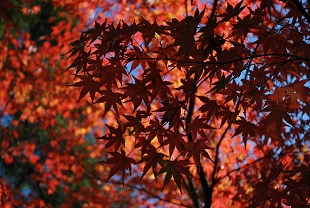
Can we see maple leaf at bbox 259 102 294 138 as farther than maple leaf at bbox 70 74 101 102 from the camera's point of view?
No

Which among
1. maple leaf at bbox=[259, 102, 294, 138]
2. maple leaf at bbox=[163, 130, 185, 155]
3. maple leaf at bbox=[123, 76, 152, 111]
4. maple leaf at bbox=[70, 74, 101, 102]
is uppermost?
maple leaf at bbox=[70, 74, 101, 102]

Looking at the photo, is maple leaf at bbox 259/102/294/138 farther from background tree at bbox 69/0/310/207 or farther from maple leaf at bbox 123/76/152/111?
maple leaf at bbox 123/76/152/111

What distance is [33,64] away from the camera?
8.88m

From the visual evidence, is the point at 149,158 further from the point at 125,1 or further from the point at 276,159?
the point at 125,1

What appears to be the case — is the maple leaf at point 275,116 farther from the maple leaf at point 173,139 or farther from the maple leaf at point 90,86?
the maple leaf at point 90,86

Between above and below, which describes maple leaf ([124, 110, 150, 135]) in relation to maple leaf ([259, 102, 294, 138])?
above

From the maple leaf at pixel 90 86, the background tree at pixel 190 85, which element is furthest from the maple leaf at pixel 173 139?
the maple leaf at pixel 90 86

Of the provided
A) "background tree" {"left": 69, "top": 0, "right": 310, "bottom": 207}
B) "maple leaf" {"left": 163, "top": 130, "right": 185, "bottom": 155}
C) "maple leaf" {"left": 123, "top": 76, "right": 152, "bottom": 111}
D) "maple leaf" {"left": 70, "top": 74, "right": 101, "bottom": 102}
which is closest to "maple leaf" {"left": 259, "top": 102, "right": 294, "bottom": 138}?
"background tree" {"left": 69, "top": 0, "right": 310, "bottom": 207}

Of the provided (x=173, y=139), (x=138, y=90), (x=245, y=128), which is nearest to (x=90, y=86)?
(x=138, y=90)

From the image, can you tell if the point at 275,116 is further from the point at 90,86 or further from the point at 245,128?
the point at 90,86

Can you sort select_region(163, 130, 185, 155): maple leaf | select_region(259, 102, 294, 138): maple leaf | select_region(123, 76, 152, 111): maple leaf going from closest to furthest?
1. select_region(259, 102, 294, 138): maple leaf
2. select_region(123, 76, 152, 111): maple leaf
3. select_region(163, 130, 185, 155): maple leaf

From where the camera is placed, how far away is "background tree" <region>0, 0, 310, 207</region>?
2471 mm

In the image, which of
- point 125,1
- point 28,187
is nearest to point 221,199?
point 125,1

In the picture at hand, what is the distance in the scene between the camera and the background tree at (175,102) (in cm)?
247
